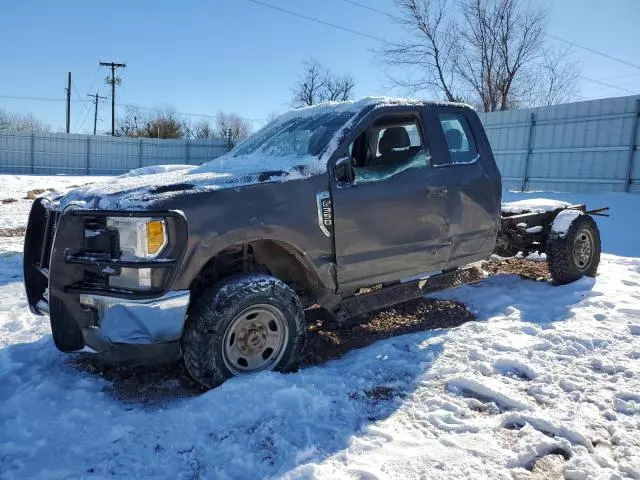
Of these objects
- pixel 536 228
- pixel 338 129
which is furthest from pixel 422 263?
pixel 536 228

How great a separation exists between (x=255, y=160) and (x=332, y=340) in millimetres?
1674

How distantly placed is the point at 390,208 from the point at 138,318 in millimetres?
2094

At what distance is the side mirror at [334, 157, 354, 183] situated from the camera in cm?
377

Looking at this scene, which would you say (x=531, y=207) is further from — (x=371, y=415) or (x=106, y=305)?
(x=106, y=305)

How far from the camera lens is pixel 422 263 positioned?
176 inches

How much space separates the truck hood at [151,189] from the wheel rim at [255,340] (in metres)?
0.83

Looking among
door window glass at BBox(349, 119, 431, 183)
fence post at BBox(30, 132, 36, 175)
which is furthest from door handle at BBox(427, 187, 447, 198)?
fence post at BBox(30, 132, 36, 175)

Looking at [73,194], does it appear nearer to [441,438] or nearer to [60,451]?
[60,451]

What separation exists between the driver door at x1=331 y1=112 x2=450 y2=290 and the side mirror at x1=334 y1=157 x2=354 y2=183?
1 centimetres

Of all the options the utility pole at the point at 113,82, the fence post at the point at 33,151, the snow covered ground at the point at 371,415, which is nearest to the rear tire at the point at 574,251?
the snow covered ground at the point at 371,415

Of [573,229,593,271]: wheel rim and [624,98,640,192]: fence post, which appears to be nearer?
[573,229,593,271]: wheel rim

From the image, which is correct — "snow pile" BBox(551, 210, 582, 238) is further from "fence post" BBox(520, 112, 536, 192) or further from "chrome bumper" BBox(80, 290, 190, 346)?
"fence post" BBox(520, 112, 536, 192)

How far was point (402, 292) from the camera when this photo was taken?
14.4 ft

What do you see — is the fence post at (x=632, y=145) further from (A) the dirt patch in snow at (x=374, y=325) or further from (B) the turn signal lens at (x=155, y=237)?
(B) the turn signal lens at (x=155, y=237)
